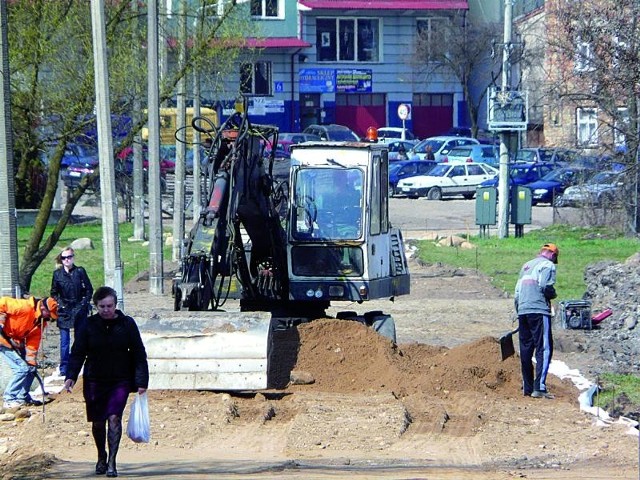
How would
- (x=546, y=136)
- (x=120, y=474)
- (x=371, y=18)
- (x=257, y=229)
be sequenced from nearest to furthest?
1. (x=120, y=474)
2. (x=257, y=229)
3. (x=546, y=136)
4. (x=371, y=18)

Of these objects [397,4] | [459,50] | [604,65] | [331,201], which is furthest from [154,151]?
[397,4]

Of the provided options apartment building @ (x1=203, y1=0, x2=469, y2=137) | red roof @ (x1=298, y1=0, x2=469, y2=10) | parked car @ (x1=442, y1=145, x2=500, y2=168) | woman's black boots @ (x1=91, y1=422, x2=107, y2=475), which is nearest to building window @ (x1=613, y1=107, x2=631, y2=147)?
woman's black boots @ (x1=91, y1=422, x2=107, y2=475)

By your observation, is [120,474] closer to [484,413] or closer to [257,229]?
[484,413]

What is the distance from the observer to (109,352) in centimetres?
1053

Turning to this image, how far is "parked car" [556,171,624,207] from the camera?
32531 mm

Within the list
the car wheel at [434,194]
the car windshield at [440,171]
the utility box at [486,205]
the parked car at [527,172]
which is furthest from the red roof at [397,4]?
the utility box at [486,205]

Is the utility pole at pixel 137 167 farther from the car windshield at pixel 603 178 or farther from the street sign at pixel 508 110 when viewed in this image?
the car windshield at pixel 603 178

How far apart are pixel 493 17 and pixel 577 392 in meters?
52.0

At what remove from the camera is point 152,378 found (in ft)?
47.2

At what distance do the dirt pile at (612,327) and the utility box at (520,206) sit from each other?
985 cm

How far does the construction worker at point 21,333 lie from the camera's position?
14250mm

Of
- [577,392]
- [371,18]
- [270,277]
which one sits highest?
[371,18]

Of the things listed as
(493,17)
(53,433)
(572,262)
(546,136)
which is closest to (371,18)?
(493,17)

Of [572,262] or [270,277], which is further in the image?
[572,262]
